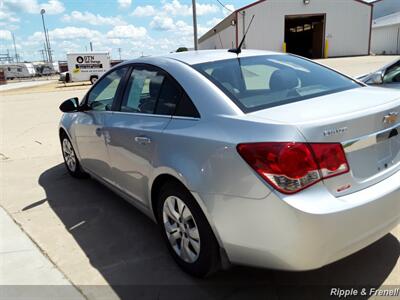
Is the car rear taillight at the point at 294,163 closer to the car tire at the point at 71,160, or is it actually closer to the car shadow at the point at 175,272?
A: the car shadow at the point at 175,272

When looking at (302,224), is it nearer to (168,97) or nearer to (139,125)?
(168,97)

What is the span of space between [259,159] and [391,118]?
97 cm

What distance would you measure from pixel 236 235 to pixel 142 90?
1.74m

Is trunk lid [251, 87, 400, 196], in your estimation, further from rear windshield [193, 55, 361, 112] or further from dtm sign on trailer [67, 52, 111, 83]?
dtm sign on trailer [67, 52, 111, 83]

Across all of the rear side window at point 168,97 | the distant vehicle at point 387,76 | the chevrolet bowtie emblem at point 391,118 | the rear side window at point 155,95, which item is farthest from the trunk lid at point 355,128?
the distant vehicle at point 387,76

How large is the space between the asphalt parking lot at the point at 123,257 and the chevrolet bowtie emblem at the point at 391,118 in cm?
112

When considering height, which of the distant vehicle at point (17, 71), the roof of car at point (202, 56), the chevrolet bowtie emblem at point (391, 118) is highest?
the roof of car at point (202, 56)

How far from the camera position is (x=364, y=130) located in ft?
7.41

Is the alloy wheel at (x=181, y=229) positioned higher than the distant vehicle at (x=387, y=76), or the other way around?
the distant vehicle at (x=387, y=76)

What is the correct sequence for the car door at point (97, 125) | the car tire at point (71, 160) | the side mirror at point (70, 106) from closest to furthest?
the car door at point (97, 125)
the side mirror at point (70, 106)
the car tire at point (71, 160)

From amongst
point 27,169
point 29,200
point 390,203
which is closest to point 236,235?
point 390,203

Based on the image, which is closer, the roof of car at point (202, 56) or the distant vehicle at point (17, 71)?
the roof of car at point (202, 56)

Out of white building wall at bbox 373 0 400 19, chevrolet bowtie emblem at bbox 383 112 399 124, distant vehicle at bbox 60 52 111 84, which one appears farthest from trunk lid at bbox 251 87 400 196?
white building wall at bbox 373 0 400 19

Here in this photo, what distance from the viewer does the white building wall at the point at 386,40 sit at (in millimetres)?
42850
